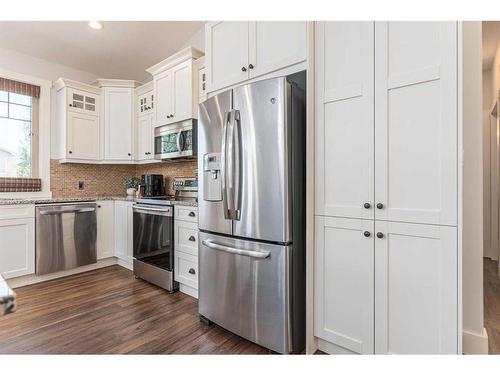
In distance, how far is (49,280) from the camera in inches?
124

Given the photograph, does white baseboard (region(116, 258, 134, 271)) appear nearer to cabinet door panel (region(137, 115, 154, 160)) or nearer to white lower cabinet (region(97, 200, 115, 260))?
white lower cabinet (region(97, 200, 115, 260))

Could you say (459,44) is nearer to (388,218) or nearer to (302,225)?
(388,218)

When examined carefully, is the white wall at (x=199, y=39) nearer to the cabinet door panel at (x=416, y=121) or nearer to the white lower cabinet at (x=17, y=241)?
the cabinet door panel at (x=416, y=121)

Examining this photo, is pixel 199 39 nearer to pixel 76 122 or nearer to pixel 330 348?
pixel 76 122

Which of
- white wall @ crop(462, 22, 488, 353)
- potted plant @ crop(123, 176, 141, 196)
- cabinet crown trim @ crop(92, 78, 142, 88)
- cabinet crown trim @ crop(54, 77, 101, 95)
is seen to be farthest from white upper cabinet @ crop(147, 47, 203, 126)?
white wall @ crop(462, 22, 488, 353)

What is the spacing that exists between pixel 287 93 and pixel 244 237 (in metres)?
0.93

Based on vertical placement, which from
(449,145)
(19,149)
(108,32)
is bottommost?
(449,145)

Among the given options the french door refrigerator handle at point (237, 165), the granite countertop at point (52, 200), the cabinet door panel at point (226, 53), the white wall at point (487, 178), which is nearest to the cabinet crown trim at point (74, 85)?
the granite countertop at point (52, 200)

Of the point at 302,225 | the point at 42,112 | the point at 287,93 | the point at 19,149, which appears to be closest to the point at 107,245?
the point at 19,149

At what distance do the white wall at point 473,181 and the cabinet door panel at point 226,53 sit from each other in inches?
54.9

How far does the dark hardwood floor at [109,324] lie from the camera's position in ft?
6.00

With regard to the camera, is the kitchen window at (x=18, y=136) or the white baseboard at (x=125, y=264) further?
the white baseboard at (x=125, y=264)

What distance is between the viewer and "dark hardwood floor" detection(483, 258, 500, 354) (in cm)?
187

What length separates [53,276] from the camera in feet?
10.5
